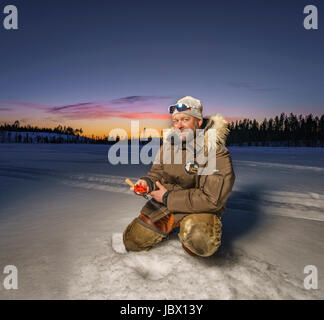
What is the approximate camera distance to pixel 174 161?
226 cm

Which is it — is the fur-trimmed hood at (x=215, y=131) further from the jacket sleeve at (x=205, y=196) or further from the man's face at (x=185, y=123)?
the jacket sleeve at (x=205, y=196)

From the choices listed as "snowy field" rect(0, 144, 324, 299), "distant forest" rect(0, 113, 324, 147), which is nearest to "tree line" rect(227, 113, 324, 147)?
"distant forest" rect(0, 113, 324, 147)

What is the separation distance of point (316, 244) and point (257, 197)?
199 centimetres

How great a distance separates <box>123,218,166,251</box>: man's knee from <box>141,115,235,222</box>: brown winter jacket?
0.12 m

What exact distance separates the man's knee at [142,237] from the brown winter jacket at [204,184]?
12 cm

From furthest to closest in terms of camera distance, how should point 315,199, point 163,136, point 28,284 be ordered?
1. point 315,199
2. point 163,136
3. point 28,284

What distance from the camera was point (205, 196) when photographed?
6.40 ft

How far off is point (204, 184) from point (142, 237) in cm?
89

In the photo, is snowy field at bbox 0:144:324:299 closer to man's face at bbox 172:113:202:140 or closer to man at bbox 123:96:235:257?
man at bbox 123:96:235:257

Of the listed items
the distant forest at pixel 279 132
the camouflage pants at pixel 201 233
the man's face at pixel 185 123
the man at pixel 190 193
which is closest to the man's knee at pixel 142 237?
the man at pixel 190 193

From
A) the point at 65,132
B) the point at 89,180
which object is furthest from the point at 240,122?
the point at 65,132

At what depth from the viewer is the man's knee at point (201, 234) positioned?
197 centimetres
